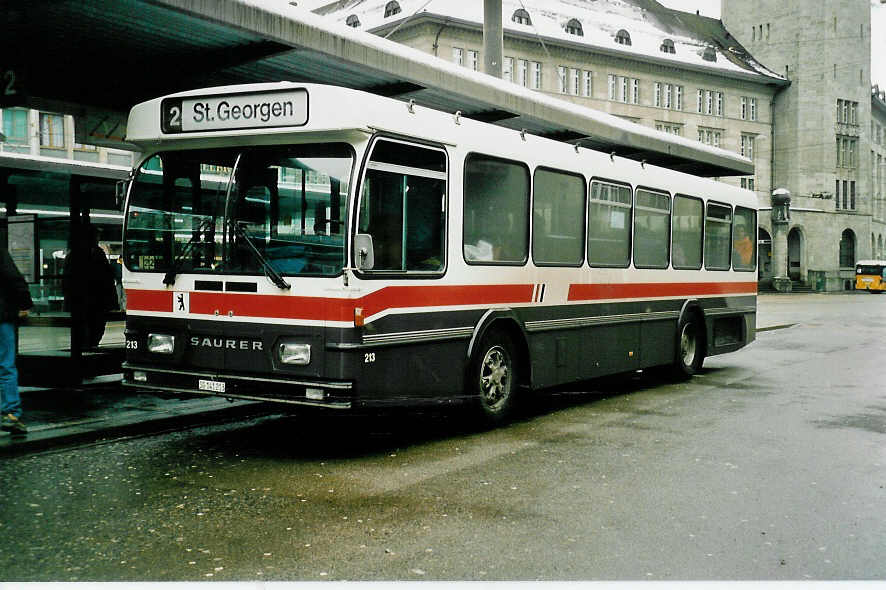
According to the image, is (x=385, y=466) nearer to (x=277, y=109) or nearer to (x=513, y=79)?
(x=277, y=109)

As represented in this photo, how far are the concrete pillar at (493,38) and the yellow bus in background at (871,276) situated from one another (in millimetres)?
75176

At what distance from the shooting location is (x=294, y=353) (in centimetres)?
765

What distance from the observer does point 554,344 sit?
10.4 m

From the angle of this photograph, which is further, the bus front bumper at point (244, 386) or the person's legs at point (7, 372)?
the person's legs at point (7, 372)

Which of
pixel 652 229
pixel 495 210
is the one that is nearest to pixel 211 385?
pixel 495 210

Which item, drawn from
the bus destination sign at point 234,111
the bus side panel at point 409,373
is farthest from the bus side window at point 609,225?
the bus destination sign at point 234,111

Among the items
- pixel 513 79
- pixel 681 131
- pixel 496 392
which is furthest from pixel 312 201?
pixel 681 131

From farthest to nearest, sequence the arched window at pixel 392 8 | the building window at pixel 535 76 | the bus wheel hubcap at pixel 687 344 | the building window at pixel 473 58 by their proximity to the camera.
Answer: the building window at pixel 535 76 < the arched window at pixel 392 8 < the building window at pixel 473 58 < the bus wheel hubcap at pixel 687 344

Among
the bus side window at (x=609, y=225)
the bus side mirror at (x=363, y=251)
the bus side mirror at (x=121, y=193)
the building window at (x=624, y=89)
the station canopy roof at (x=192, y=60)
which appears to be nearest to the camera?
the bus side mirror at (x=363, y=251)

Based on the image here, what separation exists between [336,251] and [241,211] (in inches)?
39.2

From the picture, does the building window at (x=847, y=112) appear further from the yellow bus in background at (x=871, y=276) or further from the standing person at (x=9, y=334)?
the standing person at (x=9, y=334)

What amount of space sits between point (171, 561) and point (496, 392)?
4.88m

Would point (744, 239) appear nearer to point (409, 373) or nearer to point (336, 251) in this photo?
point (409, 373)

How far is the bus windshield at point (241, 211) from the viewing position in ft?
25.1
